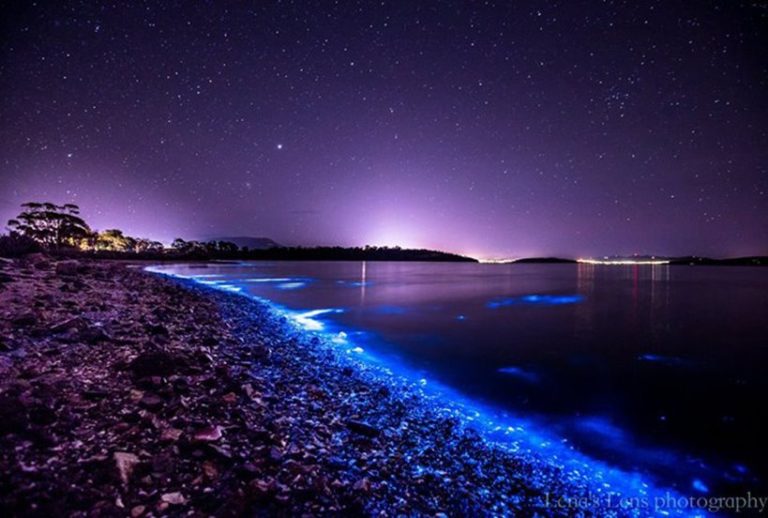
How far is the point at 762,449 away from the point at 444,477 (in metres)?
6.01

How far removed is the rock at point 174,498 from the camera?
2.94 meters

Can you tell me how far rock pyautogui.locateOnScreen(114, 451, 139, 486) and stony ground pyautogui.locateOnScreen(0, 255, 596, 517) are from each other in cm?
1

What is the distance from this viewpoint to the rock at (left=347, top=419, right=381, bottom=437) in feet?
15.9

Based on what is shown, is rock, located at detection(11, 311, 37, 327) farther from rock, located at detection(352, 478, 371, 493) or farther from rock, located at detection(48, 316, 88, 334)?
rock, located at detection(352, 478, 371, 493)

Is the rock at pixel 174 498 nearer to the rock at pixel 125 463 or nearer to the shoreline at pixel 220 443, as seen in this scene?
the shoreline at pixel 220 443

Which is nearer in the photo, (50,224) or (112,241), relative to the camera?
(50,224)

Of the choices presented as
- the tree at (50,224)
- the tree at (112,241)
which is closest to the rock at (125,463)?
the tree at (50,224)

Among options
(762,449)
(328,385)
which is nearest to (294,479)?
(328,385)

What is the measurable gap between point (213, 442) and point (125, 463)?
2.68 feet

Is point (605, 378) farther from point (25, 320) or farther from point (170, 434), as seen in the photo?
point (25, 320)

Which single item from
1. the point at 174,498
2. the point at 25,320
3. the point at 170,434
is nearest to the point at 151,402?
the point at 170,434

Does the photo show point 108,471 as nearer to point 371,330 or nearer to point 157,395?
point 157,395

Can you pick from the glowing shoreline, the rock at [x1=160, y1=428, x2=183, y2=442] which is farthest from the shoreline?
the glowing shoreline

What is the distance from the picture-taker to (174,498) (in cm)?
298
